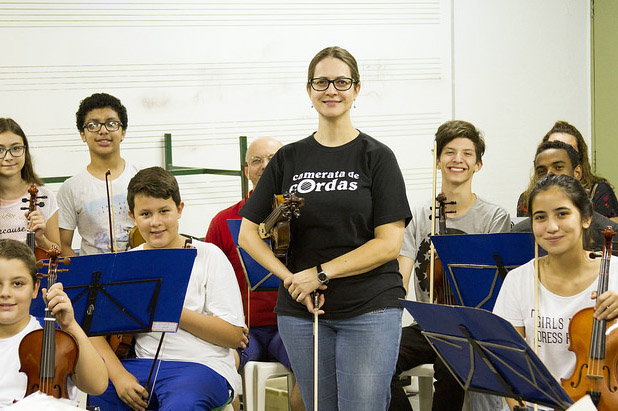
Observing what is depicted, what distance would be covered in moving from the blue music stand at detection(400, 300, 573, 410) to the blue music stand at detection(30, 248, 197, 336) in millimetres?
715

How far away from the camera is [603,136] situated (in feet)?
17.8

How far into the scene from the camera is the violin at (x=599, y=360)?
84.2 inches

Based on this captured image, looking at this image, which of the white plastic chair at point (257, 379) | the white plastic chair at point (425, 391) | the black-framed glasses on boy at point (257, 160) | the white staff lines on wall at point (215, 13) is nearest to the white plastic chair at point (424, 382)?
the white plastic chair at point (425, 391)

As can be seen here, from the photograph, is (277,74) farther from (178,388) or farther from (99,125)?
(178,388)

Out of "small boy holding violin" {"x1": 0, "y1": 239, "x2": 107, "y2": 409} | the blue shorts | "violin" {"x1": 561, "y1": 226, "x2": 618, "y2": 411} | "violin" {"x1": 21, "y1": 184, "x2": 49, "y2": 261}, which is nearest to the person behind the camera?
"violin" {"x1": 561, "y1": 226, "x2": 618, "y2": 411}

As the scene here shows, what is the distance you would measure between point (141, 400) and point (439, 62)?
3403 millimetres

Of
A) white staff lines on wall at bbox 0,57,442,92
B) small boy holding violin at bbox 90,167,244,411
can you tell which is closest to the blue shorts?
small boy holding violin at bbox 90,167,244,411

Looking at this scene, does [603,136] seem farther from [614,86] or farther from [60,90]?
[60,90]

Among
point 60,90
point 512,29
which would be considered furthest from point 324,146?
point 512,29

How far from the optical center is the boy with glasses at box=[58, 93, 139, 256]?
10.8 ft

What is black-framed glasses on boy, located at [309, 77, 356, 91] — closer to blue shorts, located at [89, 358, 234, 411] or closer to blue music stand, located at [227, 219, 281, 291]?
blue music stand, located at [227, 219, 281, 291]

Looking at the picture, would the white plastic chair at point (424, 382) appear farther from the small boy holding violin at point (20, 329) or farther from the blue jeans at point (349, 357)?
the small boy holding violin at point (20, 329)

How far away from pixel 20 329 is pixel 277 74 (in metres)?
2.78

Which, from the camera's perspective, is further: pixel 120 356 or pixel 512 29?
Answer: pixel 512 29
